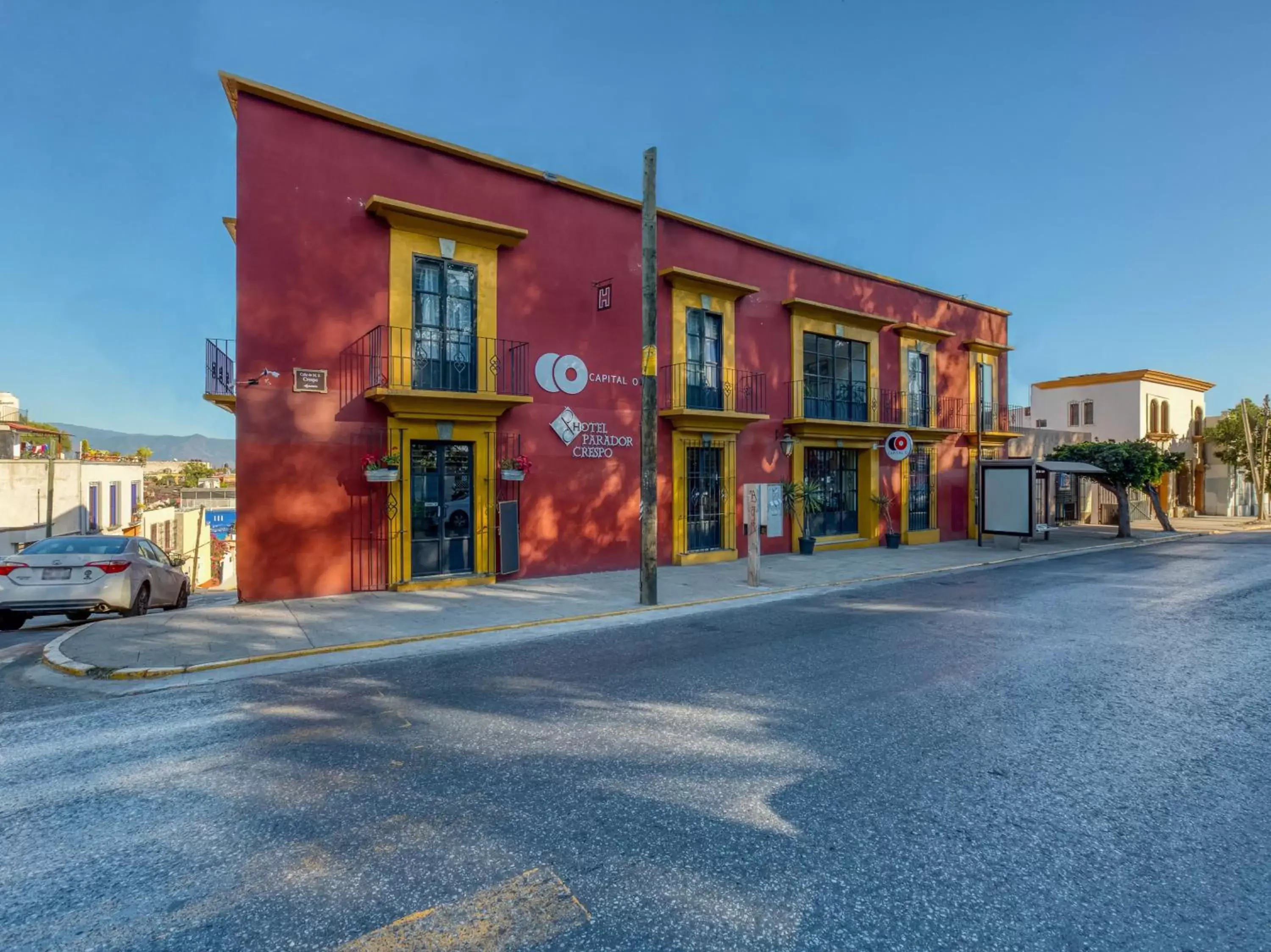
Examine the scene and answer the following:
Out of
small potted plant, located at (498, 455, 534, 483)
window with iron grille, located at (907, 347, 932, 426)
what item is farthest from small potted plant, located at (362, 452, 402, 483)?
window with iron grille, located at (907, 347, 932, 426)

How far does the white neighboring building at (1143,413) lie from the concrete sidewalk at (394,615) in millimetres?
26526

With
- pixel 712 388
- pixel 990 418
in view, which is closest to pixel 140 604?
pixel 712 388

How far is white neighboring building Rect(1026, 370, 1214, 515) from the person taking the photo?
112ft

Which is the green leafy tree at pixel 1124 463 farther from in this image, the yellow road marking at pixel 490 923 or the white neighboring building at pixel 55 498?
the white neighboring building at pixel 55 498

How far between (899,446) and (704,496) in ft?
19.1

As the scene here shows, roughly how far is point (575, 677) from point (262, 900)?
3.63 meters

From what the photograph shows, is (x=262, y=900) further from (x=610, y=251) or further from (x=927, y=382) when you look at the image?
(x=927, y=382)

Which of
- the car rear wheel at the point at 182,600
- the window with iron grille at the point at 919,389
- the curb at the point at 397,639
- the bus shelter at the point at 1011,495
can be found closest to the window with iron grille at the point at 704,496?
the curb at the point at 397,639

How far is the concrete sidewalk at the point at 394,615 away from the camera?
7.18 m

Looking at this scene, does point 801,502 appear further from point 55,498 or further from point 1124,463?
point 55,498

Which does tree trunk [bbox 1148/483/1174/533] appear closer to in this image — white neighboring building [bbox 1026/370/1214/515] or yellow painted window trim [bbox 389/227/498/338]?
white neighboring building [bbox 1026/370/1214/515]

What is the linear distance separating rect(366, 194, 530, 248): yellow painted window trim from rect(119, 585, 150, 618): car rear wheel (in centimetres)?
699

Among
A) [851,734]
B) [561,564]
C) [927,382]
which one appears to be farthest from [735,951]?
[927,382]

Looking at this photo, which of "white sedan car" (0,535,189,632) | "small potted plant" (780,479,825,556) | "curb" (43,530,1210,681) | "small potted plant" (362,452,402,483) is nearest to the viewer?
"curb" (43,530,1210,681)
